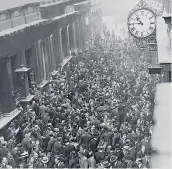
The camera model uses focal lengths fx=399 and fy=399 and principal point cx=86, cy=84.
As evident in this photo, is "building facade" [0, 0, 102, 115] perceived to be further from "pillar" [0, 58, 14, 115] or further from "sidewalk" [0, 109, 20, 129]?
"sidewalk" [0, 109, 20, 129]

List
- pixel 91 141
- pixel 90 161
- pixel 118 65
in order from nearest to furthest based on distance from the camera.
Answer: pixel 90 161 < pixel 91 141 < pixel 118 65

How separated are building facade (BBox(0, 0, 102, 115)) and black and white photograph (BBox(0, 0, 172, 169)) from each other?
48 millimetres

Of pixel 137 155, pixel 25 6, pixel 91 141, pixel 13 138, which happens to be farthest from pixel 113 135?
pixel 25 6

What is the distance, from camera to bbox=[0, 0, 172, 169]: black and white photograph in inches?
488

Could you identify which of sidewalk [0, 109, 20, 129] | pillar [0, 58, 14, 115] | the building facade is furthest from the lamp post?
sidewalk [0, 109, 20, 129]

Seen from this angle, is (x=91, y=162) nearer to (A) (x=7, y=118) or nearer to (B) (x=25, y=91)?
(A) (x=7, y=118)

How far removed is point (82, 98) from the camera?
20203 mm

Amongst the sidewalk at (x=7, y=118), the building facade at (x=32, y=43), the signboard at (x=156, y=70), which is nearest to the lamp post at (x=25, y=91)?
the building facade at (x=32, y=43)

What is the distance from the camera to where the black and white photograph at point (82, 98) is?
40.7 feet

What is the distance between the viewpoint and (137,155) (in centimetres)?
1242

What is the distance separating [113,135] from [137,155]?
1853 millimetres

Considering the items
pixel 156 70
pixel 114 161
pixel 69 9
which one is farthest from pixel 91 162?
pixel 69 9

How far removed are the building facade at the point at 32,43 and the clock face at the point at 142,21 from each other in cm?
585

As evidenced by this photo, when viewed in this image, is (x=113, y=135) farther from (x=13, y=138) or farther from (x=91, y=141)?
(x=13, y=138)
